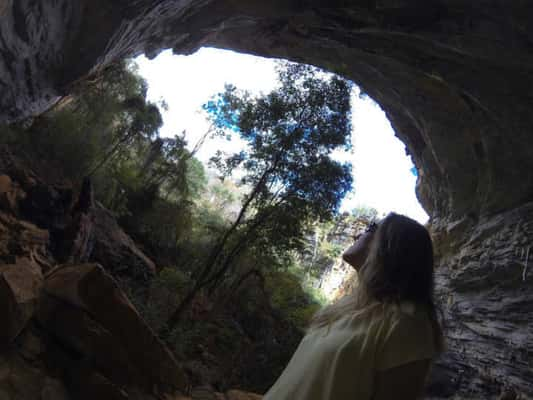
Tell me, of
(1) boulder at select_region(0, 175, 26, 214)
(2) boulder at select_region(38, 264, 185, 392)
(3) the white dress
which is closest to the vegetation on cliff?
(2) boulder at select_region(38, 264, 185, 392)

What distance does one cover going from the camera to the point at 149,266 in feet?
28.2

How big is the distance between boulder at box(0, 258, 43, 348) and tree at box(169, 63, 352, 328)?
3.19m

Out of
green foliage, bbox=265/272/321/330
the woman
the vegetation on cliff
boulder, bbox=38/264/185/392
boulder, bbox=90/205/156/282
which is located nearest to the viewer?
the woman

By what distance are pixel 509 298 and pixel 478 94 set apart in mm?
3169

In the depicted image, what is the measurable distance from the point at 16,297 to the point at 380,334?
3.53 m

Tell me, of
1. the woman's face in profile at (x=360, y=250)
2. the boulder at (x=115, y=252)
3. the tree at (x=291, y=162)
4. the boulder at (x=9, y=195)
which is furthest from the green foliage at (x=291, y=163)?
the woman's face in profile at (x=360, y=250)

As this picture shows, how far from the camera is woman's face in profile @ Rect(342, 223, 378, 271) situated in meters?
1.73

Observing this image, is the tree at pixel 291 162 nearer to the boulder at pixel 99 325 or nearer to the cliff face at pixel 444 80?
the cliff face at pixel 444 80

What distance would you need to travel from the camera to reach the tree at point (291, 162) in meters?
6.92

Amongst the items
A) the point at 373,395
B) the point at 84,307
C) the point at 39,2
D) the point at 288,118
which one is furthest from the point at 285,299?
the point at 373,395

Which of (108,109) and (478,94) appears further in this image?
(108,109)

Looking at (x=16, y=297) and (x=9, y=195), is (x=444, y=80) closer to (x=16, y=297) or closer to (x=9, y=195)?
(x=16, y=297)

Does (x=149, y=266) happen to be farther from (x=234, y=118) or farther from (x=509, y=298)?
(x=509, y=298)

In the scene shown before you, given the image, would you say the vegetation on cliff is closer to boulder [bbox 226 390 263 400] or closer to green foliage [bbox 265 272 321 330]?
green foliage [bbox 265 272 321 330]
